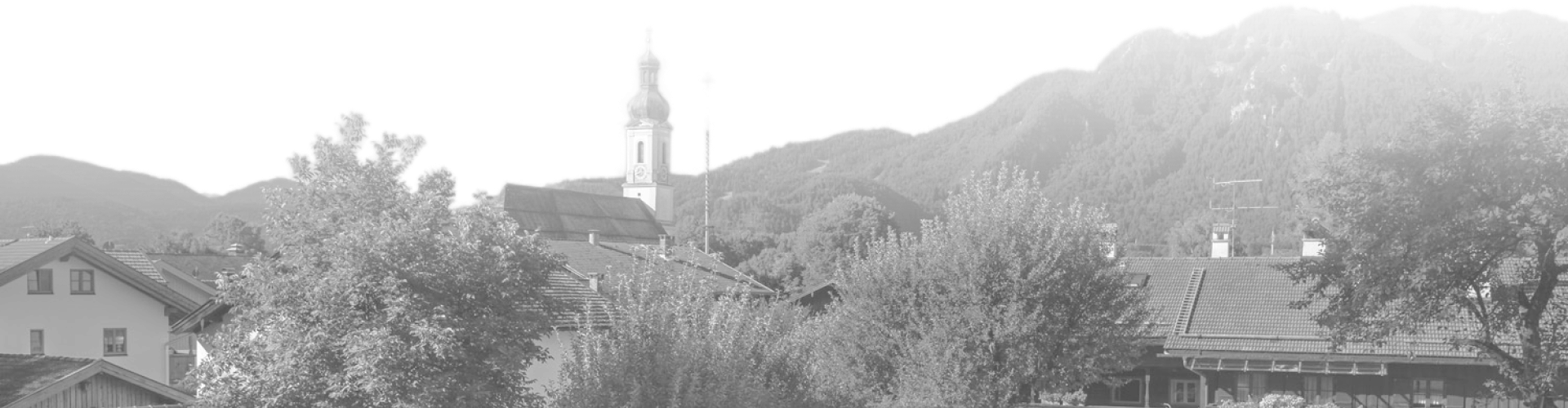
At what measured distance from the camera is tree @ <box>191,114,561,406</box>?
1302cm

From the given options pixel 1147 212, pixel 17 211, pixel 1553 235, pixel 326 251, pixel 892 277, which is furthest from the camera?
pixel 1147 212

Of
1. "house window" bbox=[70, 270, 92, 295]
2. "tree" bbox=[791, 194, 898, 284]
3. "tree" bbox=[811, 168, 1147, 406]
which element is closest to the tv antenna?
"tree" bbox=[791, 194, 898, 284]

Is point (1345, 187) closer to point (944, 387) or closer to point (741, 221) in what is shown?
point (944, 387)

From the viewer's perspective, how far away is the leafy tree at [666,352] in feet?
44.6

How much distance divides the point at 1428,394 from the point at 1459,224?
50.7 ft

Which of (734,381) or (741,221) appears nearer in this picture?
(734,381)

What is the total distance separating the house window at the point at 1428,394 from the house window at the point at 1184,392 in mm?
5590

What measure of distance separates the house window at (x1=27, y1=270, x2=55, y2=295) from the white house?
0.07 ft

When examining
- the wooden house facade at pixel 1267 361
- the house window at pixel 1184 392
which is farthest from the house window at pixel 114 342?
the house window at pixel 1184 392

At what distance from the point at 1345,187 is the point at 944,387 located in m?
7.60

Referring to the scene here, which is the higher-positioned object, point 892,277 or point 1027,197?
point 1027,197

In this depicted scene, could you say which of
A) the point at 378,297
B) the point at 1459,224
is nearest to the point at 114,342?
the point at 378,297

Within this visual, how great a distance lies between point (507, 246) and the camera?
13883 mm

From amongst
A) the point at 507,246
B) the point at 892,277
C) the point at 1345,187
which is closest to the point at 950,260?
the point at 892,277
